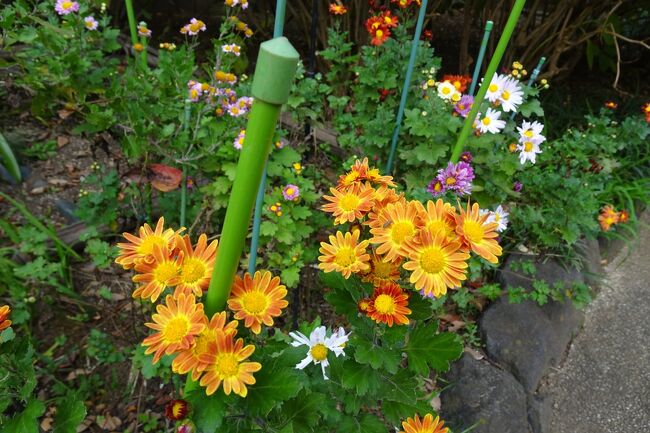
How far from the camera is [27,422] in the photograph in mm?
641

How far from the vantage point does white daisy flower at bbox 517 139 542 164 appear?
5.96 ft

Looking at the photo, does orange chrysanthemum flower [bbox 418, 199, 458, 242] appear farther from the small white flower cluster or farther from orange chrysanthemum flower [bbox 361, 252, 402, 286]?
the small white flower cluster

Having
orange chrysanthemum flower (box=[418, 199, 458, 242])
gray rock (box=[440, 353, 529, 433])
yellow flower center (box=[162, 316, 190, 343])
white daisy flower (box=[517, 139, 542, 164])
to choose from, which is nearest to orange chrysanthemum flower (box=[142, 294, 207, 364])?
yellow flower center (box=[162, 316, 190, 343])

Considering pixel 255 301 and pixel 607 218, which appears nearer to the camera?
pixel 255 301

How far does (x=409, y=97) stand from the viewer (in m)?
2.08

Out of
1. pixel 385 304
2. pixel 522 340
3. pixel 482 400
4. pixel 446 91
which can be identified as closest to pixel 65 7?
pixel 446 91

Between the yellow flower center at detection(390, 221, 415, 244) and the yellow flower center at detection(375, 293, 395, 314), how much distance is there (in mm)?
88

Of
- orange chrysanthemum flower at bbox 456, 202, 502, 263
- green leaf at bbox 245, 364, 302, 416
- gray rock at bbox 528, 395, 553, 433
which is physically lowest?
gray rock at bbox 528, 395, 553, 433

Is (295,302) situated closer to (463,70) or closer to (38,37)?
(38,37)

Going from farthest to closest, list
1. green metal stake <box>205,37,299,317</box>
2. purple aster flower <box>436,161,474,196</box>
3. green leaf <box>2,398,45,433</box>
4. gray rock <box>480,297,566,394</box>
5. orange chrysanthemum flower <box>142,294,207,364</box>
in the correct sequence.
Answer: gray rock <box>480,297,566,394</box> → purple aster flower <box>436,161,474,196</box> → green leaf <box>2,398,45,433</box> → orange chrysanthemum flower <box>142,294,207,364</box> → green metal stake <box>205,37,299,317</box>

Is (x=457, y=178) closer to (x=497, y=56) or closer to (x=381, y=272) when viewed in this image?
(x=497, y=56)

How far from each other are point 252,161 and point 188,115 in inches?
51.7

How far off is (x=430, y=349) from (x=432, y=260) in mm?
230

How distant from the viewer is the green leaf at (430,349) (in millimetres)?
787
